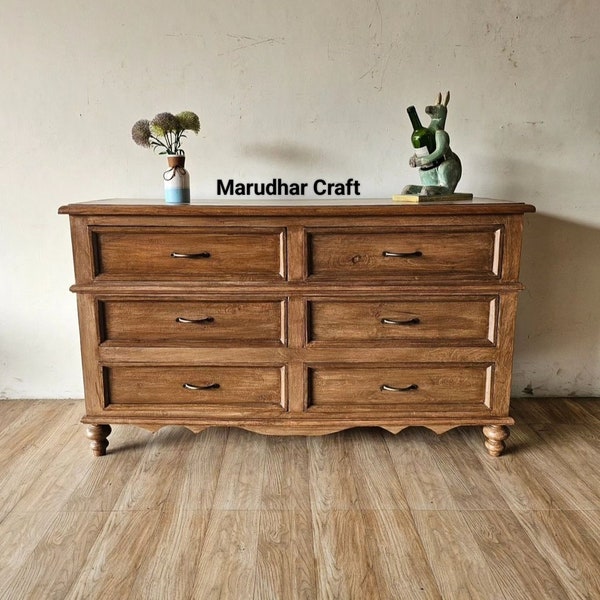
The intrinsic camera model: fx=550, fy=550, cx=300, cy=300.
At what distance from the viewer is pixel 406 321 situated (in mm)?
1946

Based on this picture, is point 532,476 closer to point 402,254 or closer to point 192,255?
point 402,254

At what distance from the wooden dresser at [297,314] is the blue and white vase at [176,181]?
188 mm

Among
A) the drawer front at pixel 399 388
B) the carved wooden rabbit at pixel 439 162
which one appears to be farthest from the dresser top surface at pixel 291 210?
the drawer front at pixel 399 388

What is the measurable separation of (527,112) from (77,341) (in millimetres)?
2250

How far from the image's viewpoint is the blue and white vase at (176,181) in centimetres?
203

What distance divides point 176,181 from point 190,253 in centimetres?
31

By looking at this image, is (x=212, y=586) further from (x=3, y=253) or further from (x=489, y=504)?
(x=3, y=253)

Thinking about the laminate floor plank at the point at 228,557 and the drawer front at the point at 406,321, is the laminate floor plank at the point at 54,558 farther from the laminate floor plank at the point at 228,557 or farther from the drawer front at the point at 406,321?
the drawer front at the point at 406,321

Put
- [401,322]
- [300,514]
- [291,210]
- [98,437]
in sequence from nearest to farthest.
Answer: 1. [300,514]
2. [291,210]
3. [401,322]
4. [98,437]

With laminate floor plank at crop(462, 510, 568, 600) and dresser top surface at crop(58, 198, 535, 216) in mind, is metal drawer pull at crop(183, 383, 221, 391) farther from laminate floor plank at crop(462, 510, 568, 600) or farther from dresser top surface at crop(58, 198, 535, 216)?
laminate floor plank at crop(462, 510, 568, 600)

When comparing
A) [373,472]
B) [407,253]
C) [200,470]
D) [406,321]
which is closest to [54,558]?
[200,470]

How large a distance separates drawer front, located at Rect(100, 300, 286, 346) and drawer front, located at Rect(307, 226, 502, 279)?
0.24m

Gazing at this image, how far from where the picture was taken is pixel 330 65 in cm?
232

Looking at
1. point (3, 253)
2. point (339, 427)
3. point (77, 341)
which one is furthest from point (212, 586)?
point (3, 253)
